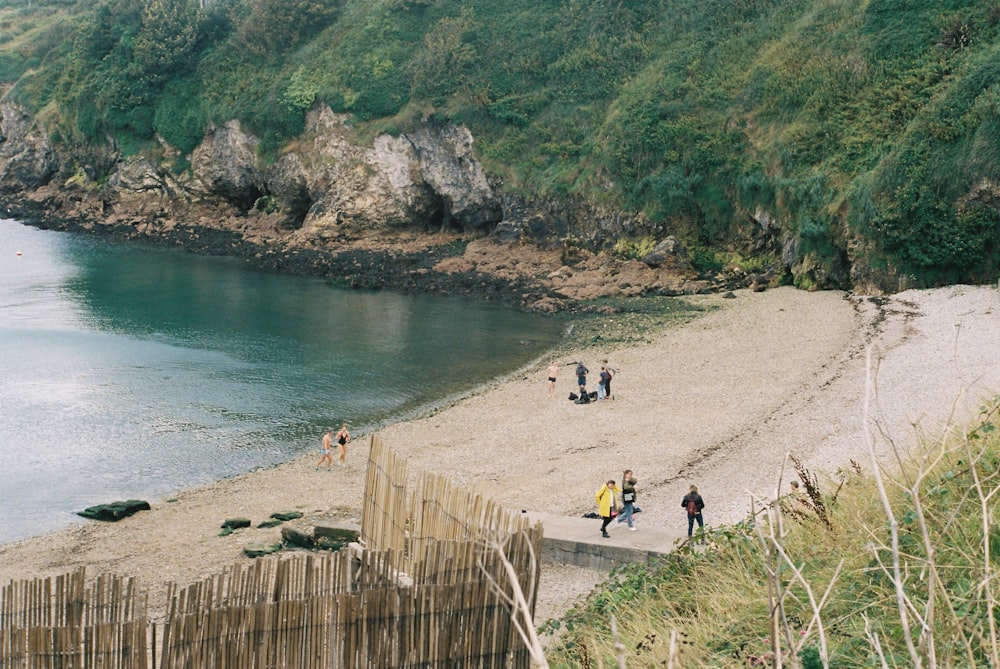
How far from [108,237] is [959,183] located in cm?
4950

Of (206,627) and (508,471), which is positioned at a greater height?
(206,627)

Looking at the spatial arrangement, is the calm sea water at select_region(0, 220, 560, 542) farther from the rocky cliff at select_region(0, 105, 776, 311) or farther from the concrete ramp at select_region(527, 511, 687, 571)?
the concrete ramp at select_region(527, 511, 687, 571)

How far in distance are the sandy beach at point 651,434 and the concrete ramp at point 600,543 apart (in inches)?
11.0

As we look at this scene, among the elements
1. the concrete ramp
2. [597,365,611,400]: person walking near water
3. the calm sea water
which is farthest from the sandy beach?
the calm sea water

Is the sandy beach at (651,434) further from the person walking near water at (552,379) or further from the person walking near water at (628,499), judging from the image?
the person walking near water at (628,499)

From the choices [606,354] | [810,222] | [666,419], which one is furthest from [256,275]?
[666,419]

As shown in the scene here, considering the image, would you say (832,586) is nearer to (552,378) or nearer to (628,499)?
(628,499)

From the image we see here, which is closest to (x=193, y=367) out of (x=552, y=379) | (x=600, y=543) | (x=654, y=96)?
(x=552, y=379)

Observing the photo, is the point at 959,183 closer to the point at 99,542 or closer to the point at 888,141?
the point at 888,141

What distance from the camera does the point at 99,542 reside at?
63.2 ft

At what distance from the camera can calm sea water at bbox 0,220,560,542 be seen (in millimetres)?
24172

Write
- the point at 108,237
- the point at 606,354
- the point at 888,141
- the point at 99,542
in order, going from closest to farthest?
the point at 99,542 → the point at 606,354 → the point at 888,141 → the point at 108,237

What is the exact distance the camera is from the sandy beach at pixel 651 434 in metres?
18.0

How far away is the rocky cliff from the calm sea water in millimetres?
3925
